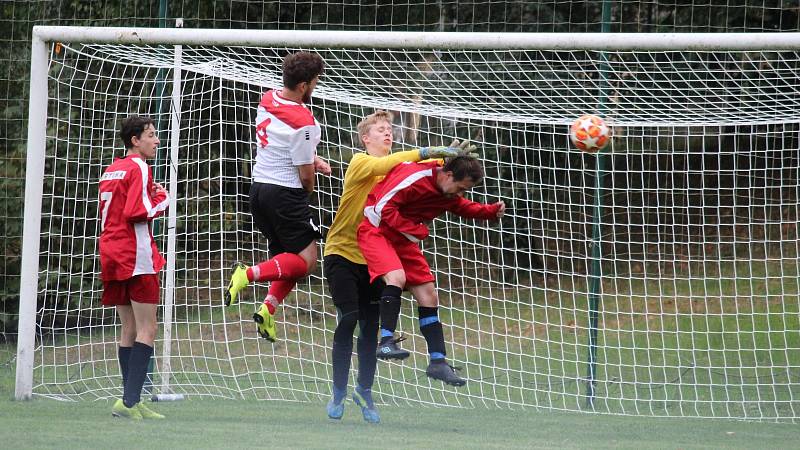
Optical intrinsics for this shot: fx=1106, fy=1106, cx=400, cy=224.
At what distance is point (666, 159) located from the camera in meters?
9.56

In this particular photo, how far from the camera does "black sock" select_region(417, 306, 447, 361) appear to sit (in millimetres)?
5891

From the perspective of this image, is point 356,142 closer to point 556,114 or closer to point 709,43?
point 556,114

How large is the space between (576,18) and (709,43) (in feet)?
15.1

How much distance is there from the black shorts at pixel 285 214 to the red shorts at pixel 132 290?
2.19 ft

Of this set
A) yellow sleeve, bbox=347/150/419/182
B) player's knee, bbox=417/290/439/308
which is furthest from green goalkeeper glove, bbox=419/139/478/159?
player's knee, bbox=417/290/439/308

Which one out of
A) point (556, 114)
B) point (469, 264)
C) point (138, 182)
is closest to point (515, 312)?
point (469, 264)

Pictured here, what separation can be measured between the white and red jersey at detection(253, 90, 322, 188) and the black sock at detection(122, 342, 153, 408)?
110 cm

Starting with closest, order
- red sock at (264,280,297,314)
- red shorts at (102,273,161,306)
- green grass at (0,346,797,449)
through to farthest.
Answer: green grass at (0,346,797,449) → red shorts at (102,273,161,306) → red sock at (264,280,297,314)

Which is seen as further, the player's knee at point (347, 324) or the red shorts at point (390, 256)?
the player's knee at point (347, 324)

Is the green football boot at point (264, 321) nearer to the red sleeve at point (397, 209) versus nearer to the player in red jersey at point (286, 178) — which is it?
the player in red jersey at point (286, 178)

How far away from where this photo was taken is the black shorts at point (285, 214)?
5.94 m

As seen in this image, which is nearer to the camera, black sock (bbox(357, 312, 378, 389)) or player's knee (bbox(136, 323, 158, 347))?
player's knee (bbox(136, 323, 158, 347))

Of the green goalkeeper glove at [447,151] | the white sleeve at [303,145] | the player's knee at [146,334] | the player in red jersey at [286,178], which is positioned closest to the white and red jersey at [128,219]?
the player's knee at [146,334]

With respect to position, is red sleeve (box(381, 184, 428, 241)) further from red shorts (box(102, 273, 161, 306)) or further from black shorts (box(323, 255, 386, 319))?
red shorts (box(102, 273, 161, 306))
